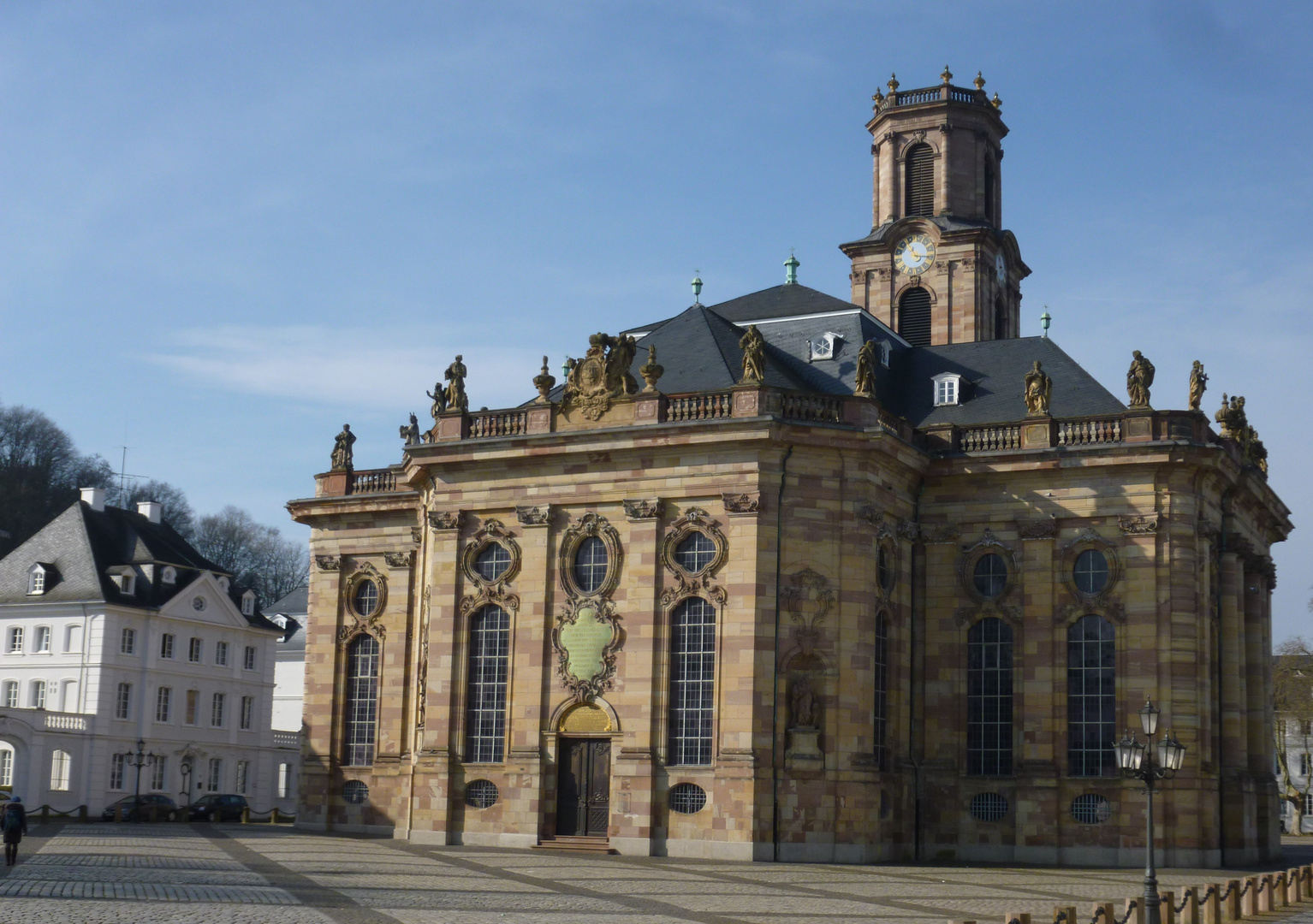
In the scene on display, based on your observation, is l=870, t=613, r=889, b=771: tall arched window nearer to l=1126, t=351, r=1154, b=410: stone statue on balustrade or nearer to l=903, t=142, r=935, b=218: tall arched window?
l=1126, t=351, r=1154, b=410: stone statue on balustrade

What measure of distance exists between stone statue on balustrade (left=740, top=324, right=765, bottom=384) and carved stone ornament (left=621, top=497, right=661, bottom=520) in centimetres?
380

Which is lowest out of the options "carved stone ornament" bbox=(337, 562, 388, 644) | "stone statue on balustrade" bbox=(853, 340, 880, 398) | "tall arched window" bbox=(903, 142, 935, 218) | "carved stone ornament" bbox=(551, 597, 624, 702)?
"carved stone ornament" bbox=(551, 597, 624, 702)

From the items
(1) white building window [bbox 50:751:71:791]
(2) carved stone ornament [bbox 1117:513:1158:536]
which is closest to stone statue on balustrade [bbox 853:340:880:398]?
(2) carved stone ornament [bbox 1117:513:1158:536]

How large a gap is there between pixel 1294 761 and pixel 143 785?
216 ft

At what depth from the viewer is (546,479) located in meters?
42.8

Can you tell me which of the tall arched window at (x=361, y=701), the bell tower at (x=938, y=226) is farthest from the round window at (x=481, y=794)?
the bell tower at (x=938, y=226)

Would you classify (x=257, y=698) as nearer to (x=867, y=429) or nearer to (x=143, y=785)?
(x=143, y=785)

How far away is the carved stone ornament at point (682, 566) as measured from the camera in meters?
40.2

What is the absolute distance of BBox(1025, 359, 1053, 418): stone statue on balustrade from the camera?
43.6 meters

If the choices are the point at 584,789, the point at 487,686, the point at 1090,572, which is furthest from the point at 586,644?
the point at 1090,572

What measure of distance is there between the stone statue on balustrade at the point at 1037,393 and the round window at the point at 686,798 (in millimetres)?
13721

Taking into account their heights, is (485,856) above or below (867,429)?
below

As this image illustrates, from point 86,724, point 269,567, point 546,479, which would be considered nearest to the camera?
point 546,479

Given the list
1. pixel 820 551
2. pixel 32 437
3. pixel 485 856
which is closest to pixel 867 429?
pixel 820 551
